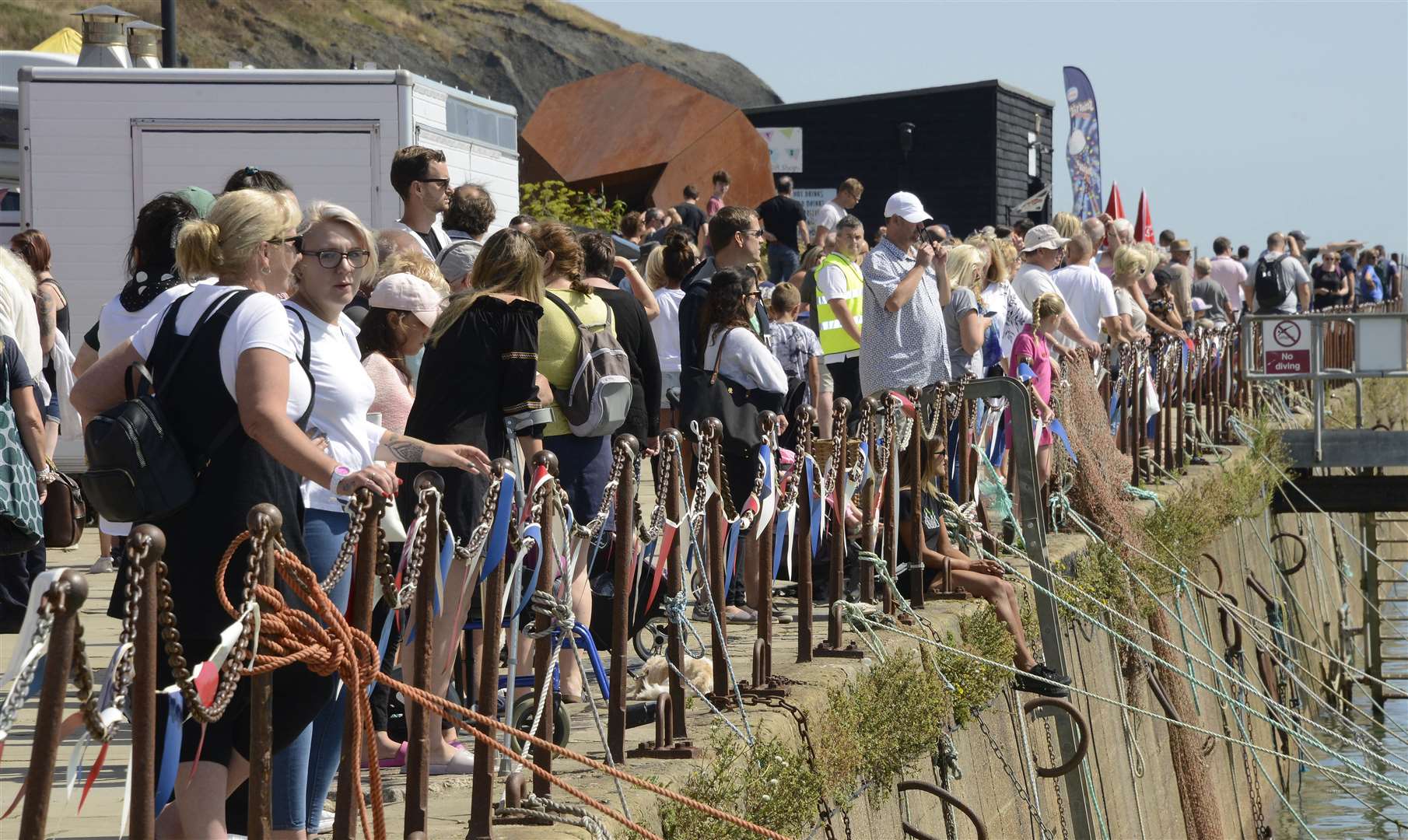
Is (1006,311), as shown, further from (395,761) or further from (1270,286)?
(1270,286)

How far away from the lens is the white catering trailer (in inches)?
443

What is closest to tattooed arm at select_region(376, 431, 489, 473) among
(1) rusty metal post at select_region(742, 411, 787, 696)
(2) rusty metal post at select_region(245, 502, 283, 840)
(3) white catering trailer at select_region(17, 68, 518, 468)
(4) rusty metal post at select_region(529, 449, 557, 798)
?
(4) rusty metal post at select_region(529, 449, 557, 798)

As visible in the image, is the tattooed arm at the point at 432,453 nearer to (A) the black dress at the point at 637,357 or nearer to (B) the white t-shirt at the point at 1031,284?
(A) the black dress at the point at 637,357

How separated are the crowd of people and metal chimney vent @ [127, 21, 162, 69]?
258 centimetres

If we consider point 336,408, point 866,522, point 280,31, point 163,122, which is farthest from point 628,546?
point 280,31

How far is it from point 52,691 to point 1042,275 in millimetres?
10046

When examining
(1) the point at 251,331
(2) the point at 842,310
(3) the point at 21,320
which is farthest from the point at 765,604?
(2) the point at 842,310

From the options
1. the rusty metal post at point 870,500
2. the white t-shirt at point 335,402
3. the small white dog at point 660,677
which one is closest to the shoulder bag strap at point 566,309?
the small white dog at point 660,677

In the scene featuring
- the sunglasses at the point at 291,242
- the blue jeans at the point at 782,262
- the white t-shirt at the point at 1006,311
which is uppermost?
the blue jeans at the point at 782,262

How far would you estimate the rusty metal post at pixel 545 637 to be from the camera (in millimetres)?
4617

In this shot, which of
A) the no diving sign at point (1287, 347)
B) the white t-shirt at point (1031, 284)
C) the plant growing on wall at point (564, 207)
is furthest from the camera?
the plant growing on wall at point (564, 207)

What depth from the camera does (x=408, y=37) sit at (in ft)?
209

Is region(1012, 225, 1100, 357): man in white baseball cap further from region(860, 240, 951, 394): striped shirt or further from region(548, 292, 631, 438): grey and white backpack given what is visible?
region(548, 292, 631, 438): grey and white backpack

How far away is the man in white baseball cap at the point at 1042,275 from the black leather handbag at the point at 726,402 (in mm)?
4309
